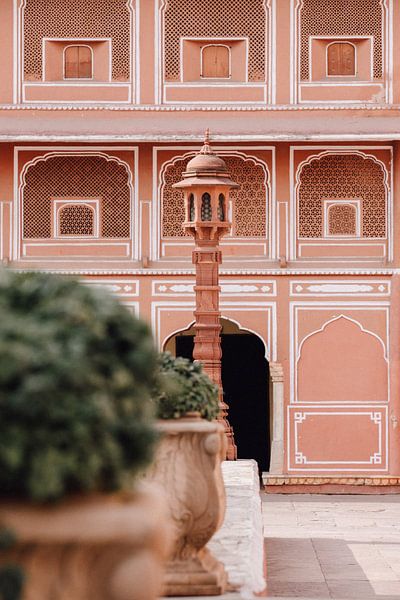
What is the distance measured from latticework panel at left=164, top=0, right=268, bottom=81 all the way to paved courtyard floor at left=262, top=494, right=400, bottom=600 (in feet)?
19.4

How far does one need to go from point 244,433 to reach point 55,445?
1850 centimetres

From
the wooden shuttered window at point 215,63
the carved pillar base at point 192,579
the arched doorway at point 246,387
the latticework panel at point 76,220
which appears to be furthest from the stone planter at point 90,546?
the arched doorway at point 246,387

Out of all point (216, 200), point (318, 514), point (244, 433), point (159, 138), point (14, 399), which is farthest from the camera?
point (244, 433)

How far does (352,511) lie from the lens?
56.0ft

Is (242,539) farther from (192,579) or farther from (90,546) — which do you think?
(90,546)

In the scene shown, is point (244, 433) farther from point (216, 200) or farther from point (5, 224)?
point (216, 200)

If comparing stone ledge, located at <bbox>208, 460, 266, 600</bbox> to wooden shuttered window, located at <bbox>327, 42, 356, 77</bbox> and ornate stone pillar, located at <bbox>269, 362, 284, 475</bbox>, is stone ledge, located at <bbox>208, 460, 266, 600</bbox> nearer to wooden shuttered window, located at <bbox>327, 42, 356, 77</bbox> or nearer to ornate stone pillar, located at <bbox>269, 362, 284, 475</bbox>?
ornate stone pillar, located at <bbox>269, 362, 284, 475</bbox>

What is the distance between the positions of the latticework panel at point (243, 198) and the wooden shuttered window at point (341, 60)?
66.1 inches

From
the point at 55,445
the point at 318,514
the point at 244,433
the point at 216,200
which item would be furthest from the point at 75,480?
the point at 244,433

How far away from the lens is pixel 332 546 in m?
13.5

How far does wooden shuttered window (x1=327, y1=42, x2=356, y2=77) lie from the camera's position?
19.7 meters

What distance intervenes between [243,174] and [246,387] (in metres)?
3.30

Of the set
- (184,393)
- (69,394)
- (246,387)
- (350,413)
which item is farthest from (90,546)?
(246,387)

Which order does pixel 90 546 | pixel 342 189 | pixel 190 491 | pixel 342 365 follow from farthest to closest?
pixel 342 189, pixel 342 365, pixel 190 491, pixel 90 546
